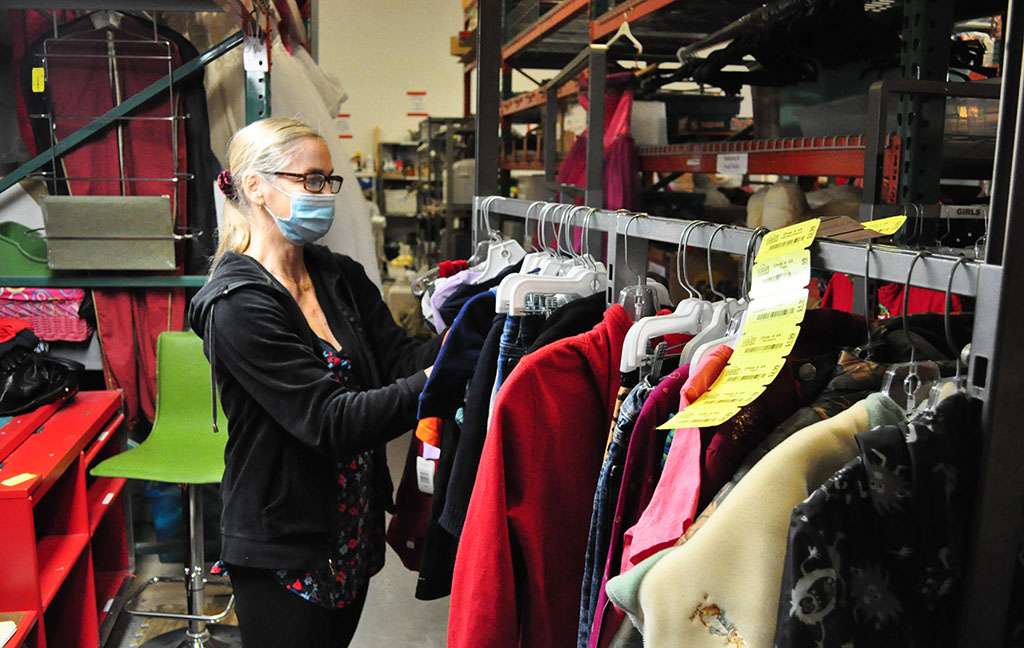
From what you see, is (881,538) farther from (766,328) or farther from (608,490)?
(608,490)

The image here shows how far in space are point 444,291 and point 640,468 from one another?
99 centimetres

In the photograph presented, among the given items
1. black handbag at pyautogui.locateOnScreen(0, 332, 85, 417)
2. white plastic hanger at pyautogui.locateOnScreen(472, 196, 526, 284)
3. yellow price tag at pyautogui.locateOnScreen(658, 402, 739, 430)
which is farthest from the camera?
black handbag at pyautogui.locateOnScreen(0, 332, 85, 417)

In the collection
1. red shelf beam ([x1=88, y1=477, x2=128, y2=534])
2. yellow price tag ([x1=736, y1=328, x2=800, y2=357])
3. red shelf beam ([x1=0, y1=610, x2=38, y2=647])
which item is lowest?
red shelf beam ([x1=88, y1=477, x2=128, y2=534])

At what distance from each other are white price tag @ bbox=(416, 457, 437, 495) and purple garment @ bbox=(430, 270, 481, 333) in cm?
29

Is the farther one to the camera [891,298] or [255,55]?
[255,55]

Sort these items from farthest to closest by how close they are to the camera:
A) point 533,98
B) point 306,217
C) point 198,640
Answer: point 533,98 < point 198,640 < point 306,217

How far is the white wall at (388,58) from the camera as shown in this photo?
29.7ft

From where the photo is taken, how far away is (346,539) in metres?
1.84

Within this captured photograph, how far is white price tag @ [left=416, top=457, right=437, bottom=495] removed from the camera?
71.3 inches

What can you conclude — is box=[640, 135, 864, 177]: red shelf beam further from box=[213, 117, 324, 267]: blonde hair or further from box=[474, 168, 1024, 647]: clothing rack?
box=[474, 168, 1024, 647]: clothing rack

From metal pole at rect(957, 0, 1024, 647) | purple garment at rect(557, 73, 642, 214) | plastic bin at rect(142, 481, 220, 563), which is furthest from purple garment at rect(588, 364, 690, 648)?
plastic bin at rect(142, 481, 220, 563)

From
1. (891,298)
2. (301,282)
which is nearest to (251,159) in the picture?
(301,282)

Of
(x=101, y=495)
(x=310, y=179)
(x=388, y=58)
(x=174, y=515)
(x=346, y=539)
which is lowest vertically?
(x=174, y=515)

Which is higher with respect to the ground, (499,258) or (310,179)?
(310,179)
